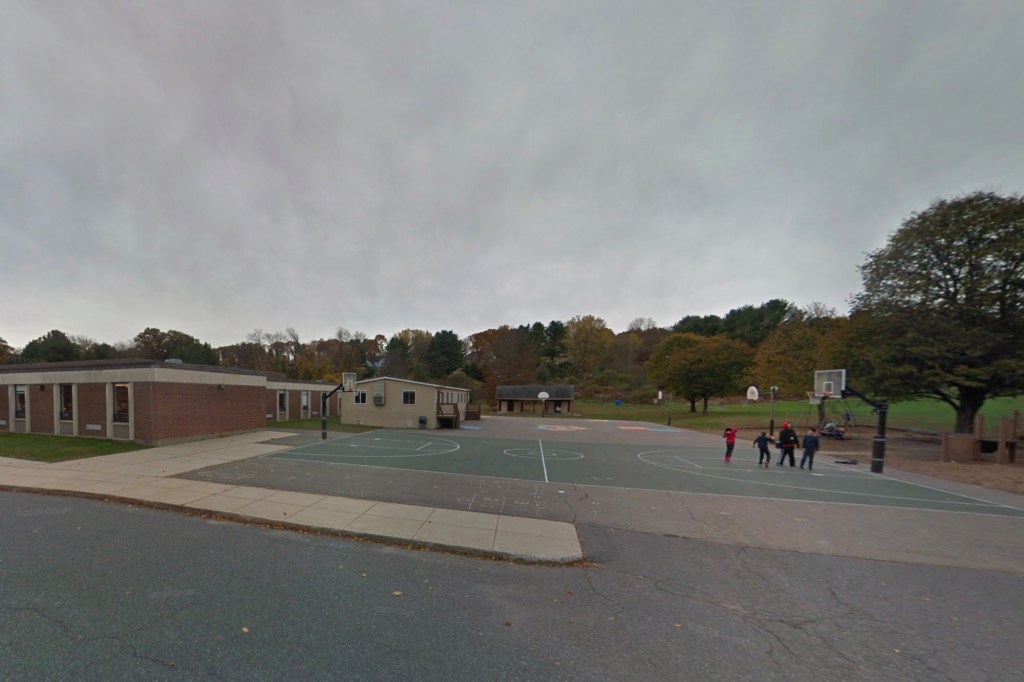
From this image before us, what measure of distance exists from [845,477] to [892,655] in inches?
496

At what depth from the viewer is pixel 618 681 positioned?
3113mm

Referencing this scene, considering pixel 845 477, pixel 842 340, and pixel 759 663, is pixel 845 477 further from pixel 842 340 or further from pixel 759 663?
pixel 842 340

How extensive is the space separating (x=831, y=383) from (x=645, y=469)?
10.8m

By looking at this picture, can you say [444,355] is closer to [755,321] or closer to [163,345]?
[163,345]

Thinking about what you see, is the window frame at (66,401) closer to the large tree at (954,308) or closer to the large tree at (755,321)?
the large tree at (954,308)

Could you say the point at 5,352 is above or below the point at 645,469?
above

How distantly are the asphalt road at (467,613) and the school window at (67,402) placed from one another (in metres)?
15.9

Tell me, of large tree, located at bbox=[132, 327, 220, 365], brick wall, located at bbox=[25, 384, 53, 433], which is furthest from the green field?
large tree, located at bbox=[132, 327, 220, 365]

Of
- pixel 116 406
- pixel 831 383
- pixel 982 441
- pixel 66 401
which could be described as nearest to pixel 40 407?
pixel 66 401

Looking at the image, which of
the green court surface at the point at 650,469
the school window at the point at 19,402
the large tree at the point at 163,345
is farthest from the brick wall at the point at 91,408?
the large tree at the point at 163,345

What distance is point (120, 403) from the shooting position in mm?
16406

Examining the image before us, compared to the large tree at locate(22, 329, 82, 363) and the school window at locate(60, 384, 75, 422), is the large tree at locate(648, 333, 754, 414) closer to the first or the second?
the school window at locate(60, 384, 75, 422)

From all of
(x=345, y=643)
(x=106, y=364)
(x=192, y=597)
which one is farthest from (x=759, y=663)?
(x=106, y=364)

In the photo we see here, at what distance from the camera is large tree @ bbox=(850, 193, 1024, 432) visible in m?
18.6
